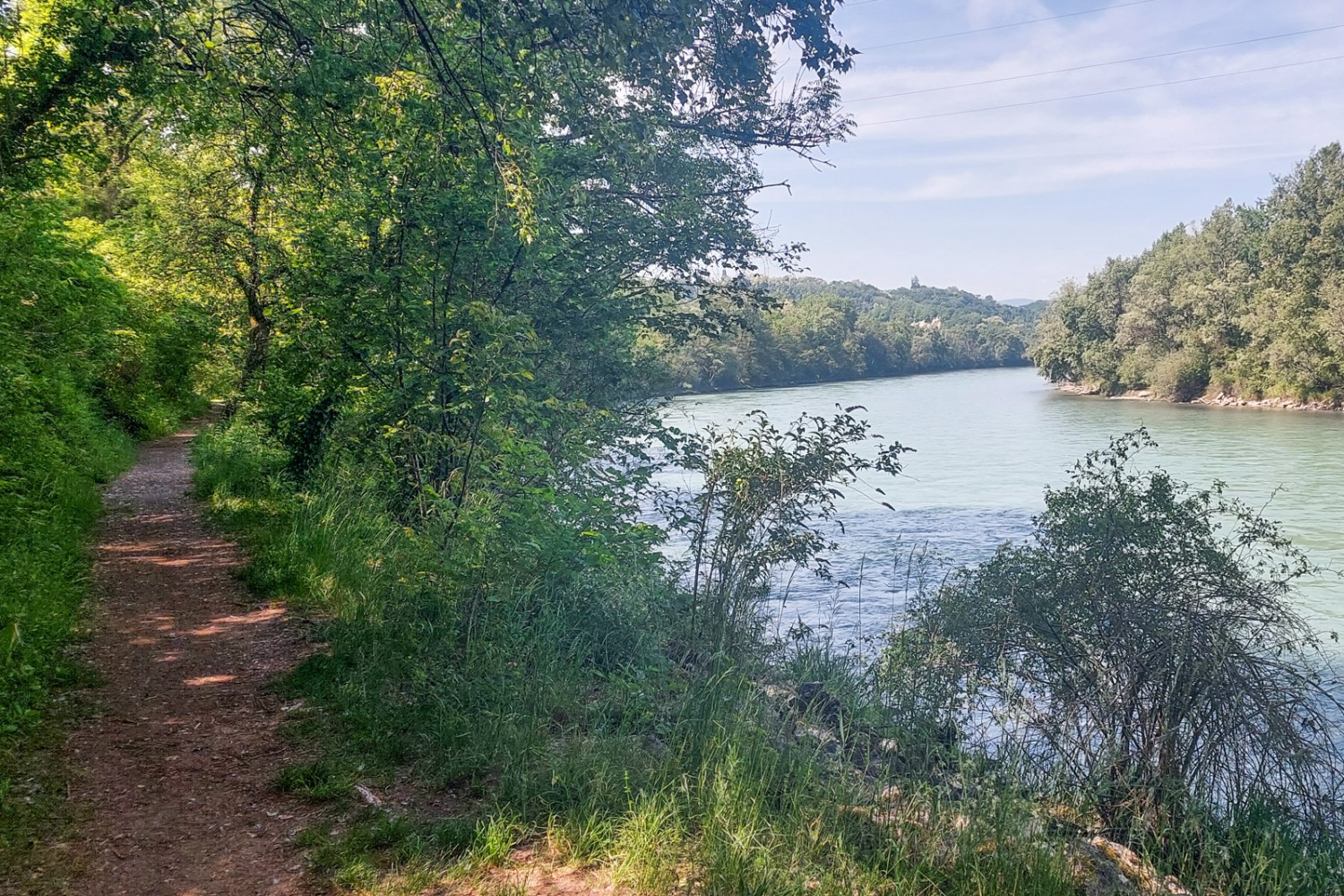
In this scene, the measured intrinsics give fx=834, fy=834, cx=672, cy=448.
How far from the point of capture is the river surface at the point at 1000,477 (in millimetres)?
13000

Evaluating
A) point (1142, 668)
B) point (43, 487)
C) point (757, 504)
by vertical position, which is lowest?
point (1142, 668)

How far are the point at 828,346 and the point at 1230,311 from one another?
104 ft

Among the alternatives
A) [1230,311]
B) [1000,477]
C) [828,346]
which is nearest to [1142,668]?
[1000,477]

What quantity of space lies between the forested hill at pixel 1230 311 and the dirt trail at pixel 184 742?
5300 centimetres

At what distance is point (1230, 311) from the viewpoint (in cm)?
5412

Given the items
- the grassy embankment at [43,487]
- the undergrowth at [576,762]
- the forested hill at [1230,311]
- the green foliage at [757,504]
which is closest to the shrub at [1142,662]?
the undergrowth at [576,762]

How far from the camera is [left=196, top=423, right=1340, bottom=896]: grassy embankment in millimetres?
3600

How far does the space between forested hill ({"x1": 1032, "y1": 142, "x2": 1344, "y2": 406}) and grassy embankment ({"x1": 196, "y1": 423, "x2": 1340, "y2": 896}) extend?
50631 mm

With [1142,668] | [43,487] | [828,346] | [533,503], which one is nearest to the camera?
[533,503]

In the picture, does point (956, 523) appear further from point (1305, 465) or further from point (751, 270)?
point (1305, 465)

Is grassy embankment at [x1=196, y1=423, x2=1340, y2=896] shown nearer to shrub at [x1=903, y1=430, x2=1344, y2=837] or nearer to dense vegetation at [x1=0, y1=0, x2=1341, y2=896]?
dense vegetation at [x1=0, y1=0, x2=1341, y2=896]

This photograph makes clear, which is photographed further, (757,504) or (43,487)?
(43,487)

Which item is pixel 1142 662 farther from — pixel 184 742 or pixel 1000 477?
pixel 1000 477

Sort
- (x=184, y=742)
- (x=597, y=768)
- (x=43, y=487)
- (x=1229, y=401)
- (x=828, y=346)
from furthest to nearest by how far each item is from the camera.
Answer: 1. (x=828, y=346)
2. (x=1229, y=401)
3. (x=43, y=487)
4. (x=184, y=742)
5. (x=597, y=768)
